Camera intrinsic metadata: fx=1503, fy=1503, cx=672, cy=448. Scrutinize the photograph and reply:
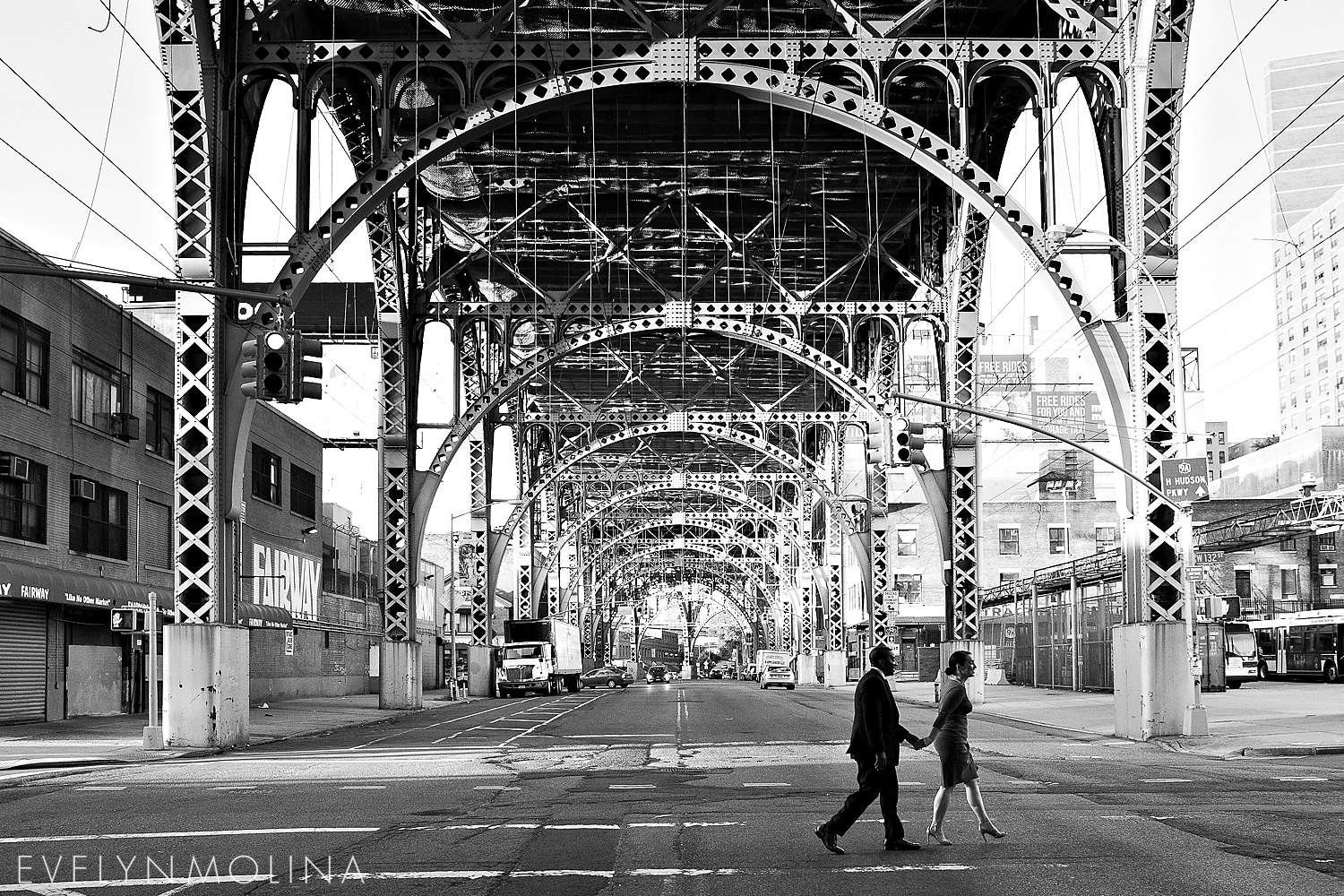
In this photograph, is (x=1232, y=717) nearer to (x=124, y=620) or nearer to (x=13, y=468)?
(x=124, y=620)

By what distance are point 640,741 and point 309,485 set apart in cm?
3449

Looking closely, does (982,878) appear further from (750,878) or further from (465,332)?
(465,332)

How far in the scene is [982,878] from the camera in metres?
10.9

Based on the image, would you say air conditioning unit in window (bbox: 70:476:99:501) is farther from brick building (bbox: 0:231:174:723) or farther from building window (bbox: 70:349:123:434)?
building window (bbox: 70:349:123:434)

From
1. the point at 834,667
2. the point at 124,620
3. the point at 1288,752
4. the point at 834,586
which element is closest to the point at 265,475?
the point at 124,620

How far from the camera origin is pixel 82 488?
123 feet

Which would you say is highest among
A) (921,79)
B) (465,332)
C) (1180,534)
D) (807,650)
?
(921,79)

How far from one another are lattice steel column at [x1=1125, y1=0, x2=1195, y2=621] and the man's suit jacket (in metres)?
15.2

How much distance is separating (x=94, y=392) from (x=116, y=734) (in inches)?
444

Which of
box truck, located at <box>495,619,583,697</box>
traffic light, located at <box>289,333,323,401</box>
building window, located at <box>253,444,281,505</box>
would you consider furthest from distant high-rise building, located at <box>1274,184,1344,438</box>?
traffic light, located at <box>289,333,323,401</box>

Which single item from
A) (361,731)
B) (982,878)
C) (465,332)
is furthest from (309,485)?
(982,878)

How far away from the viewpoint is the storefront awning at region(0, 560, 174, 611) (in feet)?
107

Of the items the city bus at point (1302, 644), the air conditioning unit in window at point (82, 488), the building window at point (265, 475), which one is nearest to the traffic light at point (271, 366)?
the air conditioning unit in window at point (82, 488)

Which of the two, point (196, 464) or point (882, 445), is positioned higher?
point (882, 445)
